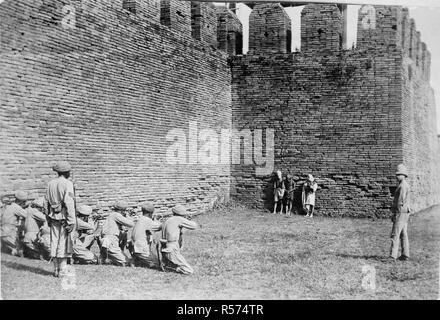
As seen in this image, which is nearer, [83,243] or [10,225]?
[10,225]

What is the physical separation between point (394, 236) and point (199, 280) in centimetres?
326

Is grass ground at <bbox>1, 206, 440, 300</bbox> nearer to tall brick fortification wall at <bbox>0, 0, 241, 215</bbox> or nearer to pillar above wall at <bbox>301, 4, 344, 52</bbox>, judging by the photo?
tall brick fortification wall at <bbox>0, 0, 241, 215</bbox>

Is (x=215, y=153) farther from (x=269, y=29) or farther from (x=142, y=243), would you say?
→ (x=142, y=243)

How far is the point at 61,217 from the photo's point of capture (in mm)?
6223

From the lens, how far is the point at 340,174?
42.5ft

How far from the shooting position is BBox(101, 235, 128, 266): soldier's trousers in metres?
6.91

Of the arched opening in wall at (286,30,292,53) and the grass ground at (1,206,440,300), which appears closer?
the grass ground at (1,206,440,300)

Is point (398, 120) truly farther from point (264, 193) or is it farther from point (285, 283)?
point (285, 283)

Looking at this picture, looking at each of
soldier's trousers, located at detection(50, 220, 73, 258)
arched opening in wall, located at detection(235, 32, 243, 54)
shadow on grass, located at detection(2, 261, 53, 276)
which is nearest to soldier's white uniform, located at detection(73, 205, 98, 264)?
soldier's trousers, located at detection(50, 220, 73, 258)

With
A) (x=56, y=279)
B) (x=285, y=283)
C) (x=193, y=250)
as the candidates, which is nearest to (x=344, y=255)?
(x=285, y=283)

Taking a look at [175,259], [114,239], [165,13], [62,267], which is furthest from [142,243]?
[165,13]

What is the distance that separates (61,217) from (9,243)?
1.12 meters

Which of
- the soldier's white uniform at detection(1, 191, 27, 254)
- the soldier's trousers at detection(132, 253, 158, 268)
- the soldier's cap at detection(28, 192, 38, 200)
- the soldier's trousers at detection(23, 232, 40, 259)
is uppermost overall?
the soldier's cap at detection(28, 192, 38, 200)

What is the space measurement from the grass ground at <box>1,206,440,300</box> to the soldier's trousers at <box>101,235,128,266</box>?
0.26 m
